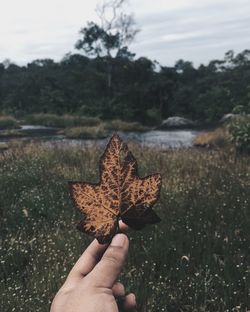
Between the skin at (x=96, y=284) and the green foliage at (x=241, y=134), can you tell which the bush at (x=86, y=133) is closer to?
the green foliage at (x=241, y=134)

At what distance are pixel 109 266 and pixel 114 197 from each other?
0.57ft

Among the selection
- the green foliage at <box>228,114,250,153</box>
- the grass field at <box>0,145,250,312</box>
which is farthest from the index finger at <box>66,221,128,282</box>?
the green foliage at <box>228,114,250,153</box>

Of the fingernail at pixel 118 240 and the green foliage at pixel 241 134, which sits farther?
the green foliage at pixel 241 134

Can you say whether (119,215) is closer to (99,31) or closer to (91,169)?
(91,169)

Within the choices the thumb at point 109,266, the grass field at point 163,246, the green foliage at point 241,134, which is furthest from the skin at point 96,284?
the green foliage at point 241,134

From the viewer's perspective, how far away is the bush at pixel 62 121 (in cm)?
3500

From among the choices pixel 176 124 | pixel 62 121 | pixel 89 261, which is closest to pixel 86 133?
pixel 62 121

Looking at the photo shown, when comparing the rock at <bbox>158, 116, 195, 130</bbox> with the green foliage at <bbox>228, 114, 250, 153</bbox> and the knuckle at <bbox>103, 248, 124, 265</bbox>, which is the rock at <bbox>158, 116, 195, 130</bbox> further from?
the knuckle at <bbox>103, 248, 124, 265</bbox>

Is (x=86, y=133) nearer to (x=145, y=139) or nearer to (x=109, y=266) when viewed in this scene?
(x=145, y=139)

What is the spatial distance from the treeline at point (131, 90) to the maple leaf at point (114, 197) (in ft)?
111

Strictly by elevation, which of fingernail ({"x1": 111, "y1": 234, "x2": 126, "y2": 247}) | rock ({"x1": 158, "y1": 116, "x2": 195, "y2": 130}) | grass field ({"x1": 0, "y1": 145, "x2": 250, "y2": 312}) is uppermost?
fingernail ({"x1": 111, "y1": 234, "x2": 126, "y2": 247})

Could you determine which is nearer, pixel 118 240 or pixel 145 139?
pixel 118 240

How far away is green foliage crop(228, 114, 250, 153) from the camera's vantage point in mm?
15250

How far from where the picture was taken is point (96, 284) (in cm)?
122
